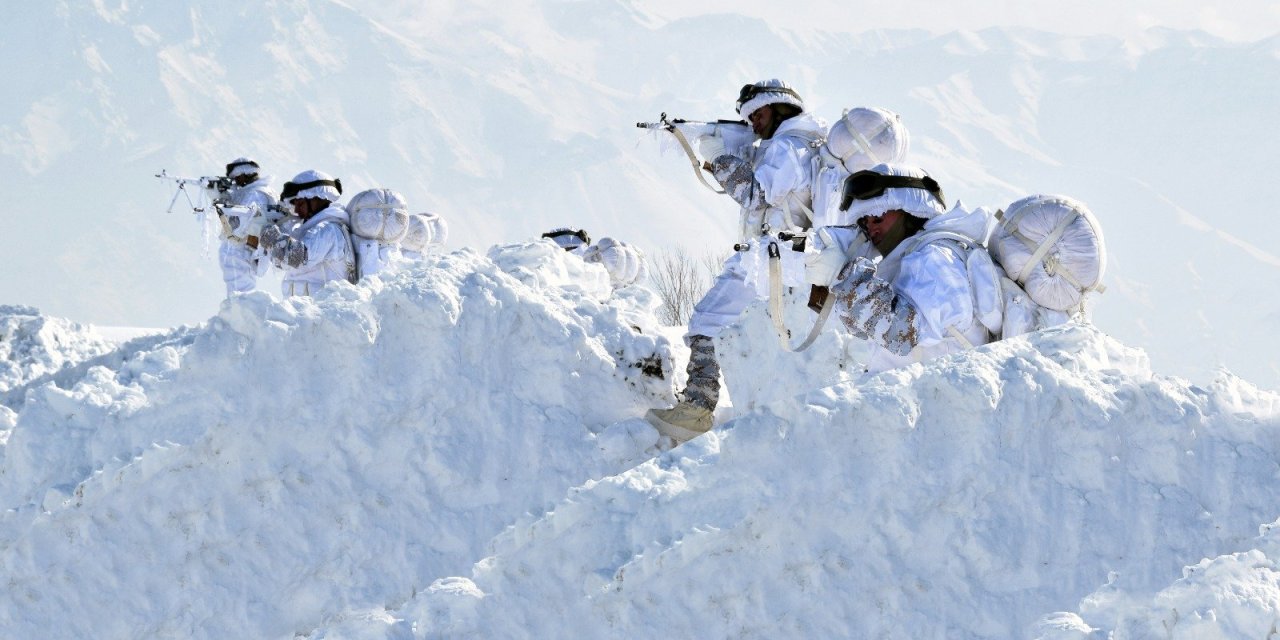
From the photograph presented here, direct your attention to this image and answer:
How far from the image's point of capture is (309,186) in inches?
344

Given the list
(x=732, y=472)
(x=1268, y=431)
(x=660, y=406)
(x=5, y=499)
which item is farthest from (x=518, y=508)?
(x=1268, y=431)

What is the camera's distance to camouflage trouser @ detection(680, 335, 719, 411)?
6.05m

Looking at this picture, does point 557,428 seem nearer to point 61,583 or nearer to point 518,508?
point 518,508

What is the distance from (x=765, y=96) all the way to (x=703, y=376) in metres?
1.52

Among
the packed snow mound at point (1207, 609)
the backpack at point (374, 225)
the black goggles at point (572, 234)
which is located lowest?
the black goggles at point (572, 234)

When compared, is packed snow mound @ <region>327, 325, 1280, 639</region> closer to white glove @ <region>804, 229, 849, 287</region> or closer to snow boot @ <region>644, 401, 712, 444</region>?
white glove @ <region>804, 229, 849, 287</region>

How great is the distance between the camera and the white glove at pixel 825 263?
15.1 feet

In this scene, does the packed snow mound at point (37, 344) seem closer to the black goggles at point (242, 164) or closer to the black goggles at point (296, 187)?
the black goggles at point (296, 187)

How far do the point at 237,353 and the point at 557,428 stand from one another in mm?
1288

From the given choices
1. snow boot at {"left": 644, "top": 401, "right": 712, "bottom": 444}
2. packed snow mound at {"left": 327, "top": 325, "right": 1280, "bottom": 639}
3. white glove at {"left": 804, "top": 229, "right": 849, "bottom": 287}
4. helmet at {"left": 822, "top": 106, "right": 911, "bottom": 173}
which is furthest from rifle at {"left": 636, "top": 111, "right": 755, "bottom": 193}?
packed snow mound at {"left": 327, "top": 325, "right": 1280, "bottom": 639}

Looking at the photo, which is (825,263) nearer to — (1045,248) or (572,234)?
(1045,248)

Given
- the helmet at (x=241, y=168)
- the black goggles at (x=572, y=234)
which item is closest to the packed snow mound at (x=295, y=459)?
the helmet at (x=241, y=168)

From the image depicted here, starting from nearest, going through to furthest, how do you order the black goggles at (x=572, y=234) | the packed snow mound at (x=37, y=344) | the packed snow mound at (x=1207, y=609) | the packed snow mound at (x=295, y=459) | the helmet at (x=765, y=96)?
1. the packed snow mound at (x=1207, y=609)
2. the packed snow mound at (x=295, y=459)
3. the helmet at (x=765, y=96)
4. the packed snow mound at (x=37, y=344)
5. the black goggles at (x=572, y=234)

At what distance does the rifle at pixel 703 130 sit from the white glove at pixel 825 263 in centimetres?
249
